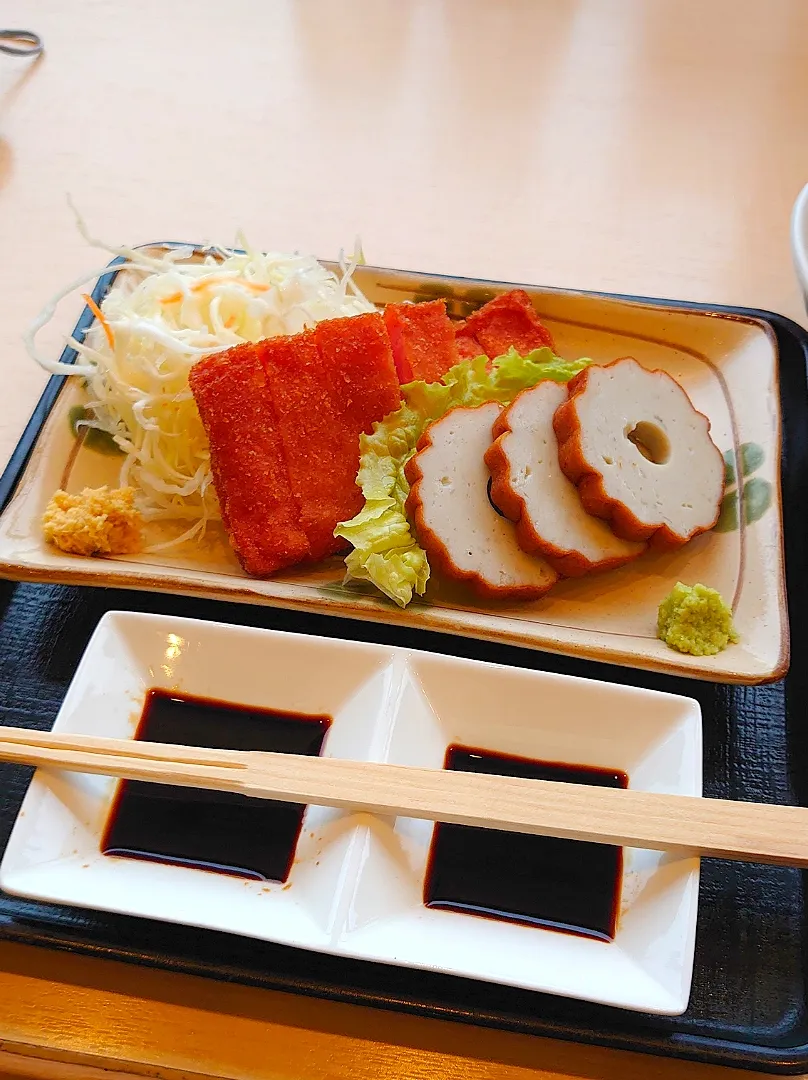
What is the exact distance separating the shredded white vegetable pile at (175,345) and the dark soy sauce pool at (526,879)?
3.59 ft

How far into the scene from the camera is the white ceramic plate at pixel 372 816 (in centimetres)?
140

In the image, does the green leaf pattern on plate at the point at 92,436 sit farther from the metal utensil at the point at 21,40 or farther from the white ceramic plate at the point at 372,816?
the metal utensil at the point at 21,40

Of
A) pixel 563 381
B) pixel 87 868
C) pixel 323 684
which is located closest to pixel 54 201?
pixel 563 381

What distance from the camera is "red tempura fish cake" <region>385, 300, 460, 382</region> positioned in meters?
2.30

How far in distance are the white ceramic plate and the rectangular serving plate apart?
160mm

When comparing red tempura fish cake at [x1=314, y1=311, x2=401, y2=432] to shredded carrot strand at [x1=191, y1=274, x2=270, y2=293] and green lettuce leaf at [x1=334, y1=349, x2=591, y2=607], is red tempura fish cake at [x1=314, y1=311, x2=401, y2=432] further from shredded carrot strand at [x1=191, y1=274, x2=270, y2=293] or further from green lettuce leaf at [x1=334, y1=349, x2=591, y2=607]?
shredded carrot strand at [x1=191, y1=274, x2=270, y2=293]

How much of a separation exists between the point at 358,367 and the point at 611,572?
0.84 meters

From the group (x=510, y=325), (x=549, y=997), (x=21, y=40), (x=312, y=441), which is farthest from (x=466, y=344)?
(x=21, y=40)

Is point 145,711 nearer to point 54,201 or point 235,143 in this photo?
point 54,201

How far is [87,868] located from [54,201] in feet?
8.46

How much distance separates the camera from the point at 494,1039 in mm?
1463

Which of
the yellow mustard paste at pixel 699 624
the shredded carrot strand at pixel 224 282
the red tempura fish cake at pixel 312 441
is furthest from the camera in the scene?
the shredded carrot strand at pixel 224 282

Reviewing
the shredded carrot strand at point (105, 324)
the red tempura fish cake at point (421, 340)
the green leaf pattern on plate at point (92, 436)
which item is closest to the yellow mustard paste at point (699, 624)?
the red tempura fish cake at point (421, 340)

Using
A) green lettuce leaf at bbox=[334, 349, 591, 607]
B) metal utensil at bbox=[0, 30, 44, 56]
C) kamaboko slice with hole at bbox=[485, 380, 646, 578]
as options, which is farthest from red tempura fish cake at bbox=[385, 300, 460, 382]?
metal utensil at bbox=[0, 30, 44, 56]
